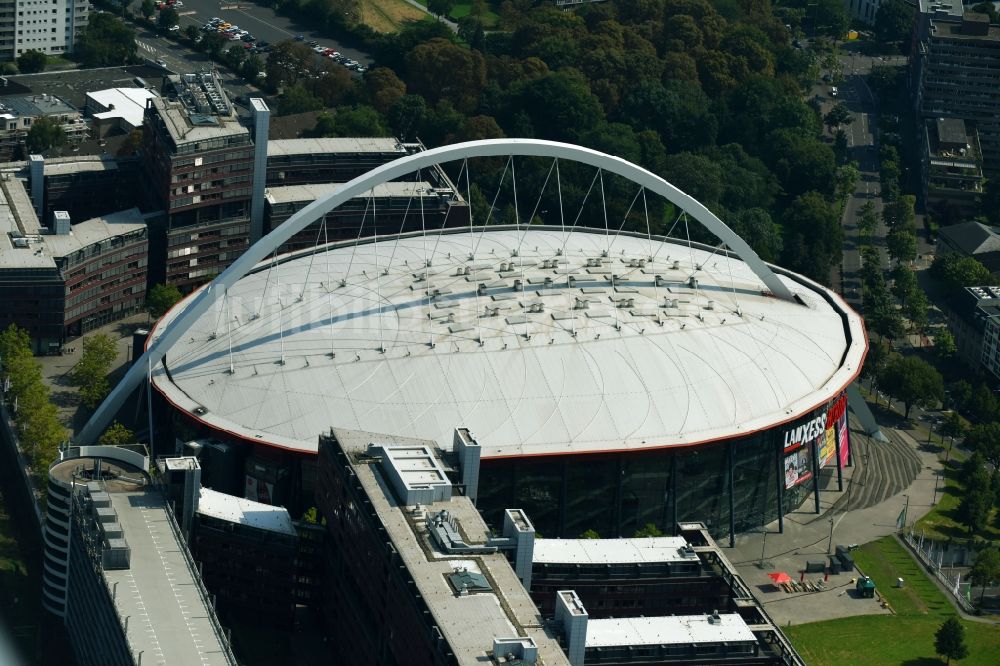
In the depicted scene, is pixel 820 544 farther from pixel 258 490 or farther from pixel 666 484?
pixel 258 490

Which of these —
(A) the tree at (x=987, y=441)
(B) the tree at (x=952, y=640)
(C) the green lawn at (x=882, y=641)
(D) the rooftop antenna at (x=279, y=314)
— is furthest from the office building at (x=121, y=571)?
(A) the tree at (x=987, y=441)

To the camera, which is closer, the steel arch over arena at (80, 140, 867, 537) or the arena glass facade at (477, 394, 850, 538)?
the arena glass facade at (477, 394, 850, 538)

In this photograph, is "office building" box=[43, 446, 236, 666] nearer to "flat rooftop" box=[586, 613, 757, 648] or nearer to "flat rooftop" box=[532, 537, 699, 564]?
"flat rooftop" box=[586, 613, 757, 648]

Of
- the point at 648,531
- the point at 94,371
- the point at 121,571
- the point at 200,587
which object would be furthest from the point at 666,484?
the point at 94,371

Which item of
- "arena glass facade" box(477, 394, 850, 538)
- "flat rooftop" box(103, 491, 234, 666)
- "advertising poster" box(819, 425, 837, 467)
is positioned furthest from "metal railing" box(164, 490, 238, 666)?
"advertising poster" box(819, 425, 837, 467)

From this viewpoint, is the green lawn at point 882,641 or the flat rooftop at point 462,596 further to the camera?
the green lawn at point 882,641

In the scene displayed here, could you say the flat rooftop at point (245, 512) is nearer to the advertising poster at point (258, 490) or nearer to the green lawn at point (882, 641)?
the advertising poster at point (258, 490)
